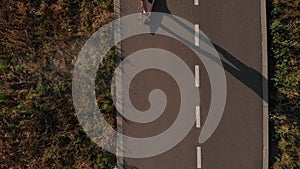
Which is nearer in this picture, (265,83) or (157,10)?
(265,83)

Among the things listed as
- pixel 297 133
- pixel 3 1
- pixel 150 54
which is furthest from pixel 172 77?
pixel 3 1

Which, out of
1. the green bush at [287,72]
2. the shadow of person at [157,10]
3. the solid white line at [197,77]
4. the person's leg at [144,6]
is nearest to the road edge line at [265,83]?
the green bush at [287,72]

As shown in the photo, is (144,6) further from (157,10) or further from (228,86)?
(228,86)

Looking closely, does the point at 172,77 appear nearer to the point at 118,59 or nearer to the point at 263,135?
the point at 118,59

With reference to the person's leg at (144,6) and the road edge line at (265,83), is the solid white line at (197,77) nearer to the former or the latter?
the road edge line at (265,83)

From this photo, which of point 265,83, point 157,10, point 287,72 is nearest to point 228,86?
point 265,83

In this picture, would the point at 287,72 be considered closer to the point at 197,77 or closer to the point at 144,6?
the point at 197,77

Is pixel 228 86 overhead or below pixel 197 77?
below

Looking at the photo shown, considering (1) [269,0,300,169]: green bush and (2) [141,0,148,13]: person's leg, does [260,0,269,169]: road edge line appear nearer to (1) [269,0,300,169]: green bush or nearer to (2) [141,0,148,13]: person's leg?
(1) [269,0,300,169]: green bush

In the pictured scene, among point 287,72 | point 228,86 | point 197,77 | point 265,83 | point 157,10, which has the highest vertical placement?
point 157,10

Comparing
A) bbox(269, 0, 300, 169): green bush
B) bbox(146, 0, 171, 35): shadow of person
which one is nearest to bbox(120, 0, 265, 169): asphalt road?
bbox(146, 0, 171, 35): shadow of person
